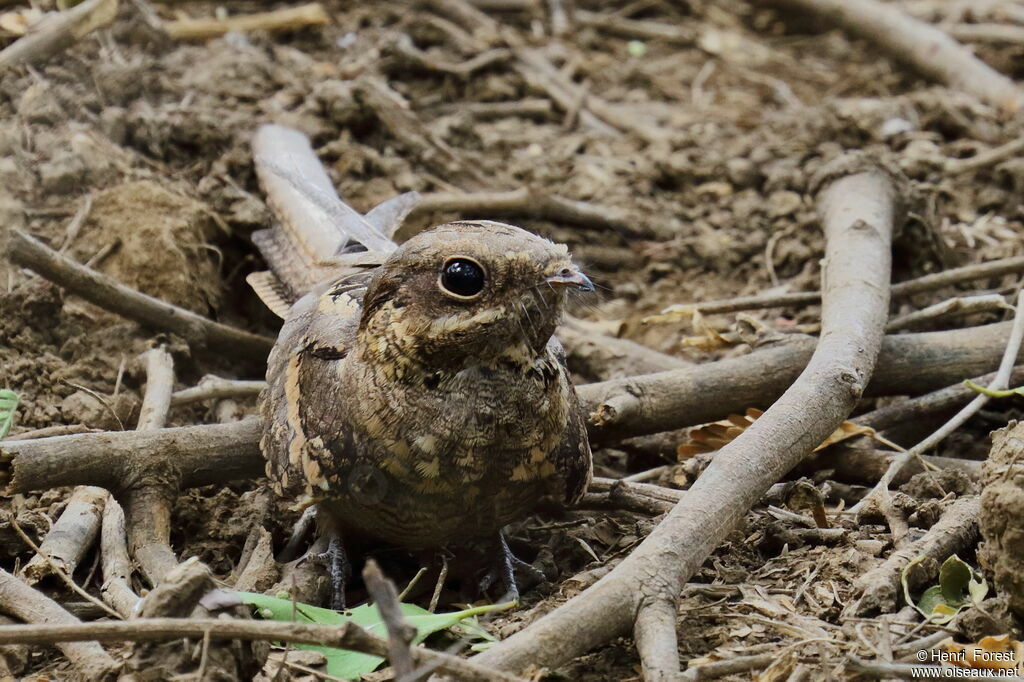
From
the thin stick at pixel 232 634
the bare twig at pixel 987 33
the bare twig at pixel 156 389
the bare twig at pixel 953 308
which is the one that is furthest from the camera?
the bare twig at pixel 987 33

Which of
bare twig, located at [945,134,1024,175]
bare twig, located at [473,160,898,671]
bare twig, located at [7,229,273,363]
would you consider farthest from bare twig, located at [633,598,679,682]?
bare twig, located at [945,134,1024,175]

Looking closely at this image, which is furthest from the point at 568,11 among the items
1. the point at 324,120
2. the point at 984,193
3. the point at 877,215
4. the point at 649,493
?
the point at 649,493

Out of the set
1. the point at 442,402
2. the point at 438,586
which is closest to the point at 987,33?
the point at 442,402

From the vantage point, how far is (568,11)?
7.41 m

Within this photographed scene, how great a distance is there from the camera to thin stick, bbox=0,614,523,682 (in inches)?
84.6

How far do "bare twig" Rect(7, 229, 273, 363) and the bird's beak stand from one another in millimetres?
1784

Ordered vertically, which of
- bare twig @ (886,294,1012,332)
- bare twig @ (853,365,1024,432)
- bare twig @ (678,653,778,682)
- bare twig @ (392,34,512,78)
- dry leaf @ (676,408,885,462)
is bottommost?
bare twig @ (678,653,778,682)

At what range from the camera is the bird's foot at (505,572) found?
10.5ft

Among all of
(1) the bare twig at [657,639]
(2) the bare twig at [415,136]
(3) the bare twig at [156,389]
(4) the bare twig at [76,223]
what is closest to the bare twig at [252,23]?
(2) the bare twig at [415,136]

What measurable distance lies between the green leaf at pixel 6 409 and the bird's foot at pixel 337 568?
0.96m

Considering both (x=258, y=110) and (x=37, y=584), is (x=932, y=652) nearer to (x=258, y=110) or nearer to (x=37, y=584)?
(x=37, y=584)

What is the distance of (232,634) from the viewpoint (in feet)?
7.28

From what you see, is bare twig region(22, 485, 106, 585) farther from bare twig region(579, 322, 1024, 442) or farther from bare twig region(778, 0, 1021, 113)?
bare twig region(778, 0, 1021, 113)

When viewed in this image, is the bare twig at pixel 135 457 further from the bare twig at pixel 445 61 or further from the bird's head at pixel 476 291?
the bare twig at pixel 445 61
